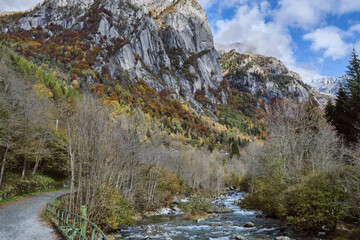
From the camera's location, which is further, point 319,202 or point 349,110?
point 349,110

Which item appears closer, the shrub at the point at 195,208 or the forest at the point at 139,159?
the forest at the point at 139,159

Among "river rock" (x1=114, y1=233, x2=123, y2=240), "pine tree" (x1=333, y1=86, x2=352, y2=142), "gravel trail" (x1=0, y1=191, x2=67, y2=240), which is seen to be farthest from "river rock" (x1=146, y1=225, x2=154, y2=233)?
"pine tree" (x1=333, y1=86, x2=352, y2=142)

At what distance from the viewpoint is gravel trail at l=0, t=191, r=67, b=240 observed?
40.8 ft

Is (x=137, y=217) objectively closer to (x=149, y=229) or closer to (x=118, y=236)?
(x=149, y=229)

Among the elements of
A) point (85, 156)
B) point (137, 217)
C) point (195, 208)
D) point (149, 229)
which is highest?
point (85, 156)

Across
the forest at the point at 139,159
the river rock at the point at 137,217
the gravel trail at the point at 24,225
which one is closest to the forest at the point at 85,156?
the forest at the point at 139,159

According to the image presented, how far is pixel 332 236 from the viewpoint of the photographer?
60.1ft

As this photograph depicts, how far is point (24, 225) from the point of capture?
14.8 meters

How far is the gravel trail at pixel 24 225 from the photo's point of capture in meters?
12.4

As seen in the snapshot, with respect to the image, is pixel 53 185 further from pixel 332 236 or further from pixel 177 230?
pixel 332 236

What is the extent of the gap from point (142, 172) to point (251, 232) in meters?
16.2

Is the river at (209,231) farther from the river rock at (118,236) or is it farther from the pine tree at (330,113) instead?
the pine tree at (330,113)

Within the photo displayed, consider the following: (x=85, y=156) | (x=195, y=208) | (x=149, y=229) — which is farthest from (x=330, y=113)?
(x=85, y=156)

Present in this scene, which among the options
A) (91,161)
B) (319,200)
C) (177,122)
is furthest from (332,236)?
(177,122)
